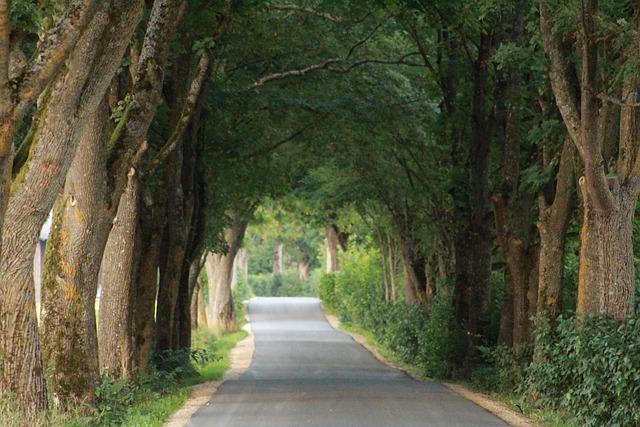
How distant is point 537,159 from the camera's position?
24.0 m

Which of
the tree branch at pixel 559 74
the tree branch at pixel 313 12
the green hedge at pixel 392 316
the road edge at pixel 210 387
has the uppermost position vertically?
the tree branch at pixel 313 12

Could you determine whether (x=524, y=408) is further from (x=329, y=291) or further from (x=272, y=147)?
(x=329, y=291)

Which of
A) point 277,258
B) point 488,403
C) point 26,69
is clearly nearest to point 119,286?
point 488,403

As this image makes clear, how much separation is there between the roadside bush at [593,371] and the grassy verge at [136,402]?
5.24 metres

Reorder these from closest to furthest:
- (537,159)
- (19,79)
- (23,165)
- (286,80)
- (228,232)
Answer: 1. (19,79)
2. (23,165)
3. (537,159)
4. (286,80)
5. (228,232)

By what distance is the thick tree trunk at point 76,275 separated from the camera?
1588cm

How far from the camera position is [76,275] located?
16.0m

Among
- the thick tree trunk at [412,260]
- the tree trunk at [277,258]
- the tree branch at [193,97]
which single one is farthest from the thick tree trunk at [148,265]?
the tree trunk at [277,258]

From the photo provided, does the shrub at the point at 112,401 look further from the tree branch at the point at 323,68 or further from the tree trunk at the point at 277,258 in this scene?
the tree trunk at the point at 277,258

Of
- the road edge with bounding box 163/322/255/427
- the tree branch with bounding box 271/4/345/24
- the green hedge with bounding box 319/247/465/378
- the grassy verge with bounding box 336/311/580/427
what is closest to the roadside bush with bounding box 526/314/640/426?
the grassy verge with bounding box 336/311/580/427

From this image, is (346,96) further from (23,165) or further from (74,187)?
(23,165)

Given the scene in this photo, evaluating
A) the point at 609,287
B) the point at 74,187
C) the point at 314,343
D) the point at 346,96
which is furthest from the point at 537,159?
the point at 314,343

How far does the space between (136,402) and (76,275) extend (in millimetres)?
3473

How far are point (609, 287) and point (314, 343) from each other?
27.4 metres
